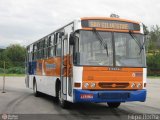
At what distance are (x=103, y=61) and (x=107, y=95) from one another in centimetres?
118

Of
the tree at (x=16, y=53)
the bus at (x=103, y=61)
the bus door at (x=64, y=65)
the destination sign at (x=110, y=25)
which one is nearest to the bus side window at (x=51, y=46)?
the bus door at (x=64, y=65)

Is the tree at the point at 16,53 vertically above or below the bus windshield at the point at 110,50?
above

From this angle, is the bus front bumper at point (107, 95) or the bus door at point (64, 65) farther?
the bus door at point (64, 65)

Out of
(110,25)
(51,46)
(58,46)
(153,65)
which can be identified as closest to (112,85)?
(110,25)

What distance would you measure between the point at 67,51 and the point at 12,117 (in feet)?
11.7

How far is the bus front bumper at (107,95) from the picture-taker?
46.4 feet

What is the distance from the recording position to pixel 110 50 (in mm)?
14805

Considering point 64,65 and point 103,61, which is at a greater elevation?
point 103,61

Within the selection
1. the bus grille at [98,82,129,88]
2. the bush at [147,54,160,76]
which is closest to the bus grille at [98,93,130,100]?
the bus grille at [98,82,129,88]

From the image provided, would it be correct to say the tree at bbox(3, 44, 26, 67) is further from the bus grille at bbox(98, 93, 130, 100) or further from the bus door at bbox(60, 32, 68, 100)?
the bus grille at bbox(98, 93, 130, 100)

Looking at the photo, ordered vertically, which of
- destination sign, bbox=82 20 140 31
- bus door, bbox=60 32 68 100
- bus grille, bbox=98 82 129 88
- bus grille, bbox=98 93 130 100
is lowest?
bus grille, bbox=98 93 130 100

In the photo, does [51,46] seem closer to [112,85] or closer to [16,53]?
[112,85]

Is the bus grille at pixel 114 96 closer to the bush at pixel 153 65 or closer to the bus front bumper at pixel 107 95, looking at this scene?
the bus front bumper at pixel 107 95

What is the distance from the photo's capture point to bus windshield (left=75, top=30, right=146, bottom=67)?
1454 centimetres
